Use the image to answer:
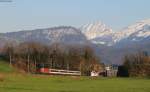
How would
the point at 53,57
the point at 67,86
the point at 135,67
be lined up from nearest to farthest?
the point at 67,86, the point at 135,67, the point at 53,57

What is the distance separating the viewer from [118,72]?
12862 cm

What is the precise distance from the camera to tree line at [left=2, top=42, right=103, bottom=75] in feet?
445

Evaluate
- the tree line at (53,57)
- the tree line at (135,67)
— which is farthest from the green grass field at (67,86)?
the tree line at (53,57)

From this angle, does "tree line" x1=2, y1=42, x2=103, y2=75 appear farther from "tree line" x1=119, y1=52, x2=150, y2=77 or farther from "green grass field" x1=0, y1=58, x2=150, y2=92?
"green grass field" x1=0, y1=58, x2=150, y2=92

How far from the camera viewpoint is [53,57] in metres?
146

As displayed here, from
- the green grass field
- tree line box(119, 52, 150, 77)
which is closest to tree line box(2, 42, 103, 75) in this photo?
tree line box(119, 52, 150, 77)

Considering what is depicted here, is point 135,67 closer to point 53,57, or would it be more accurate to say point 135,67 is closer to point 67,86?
point 53,57

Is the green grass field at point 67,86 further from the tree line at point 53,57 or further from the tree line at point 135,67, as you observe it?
the tree line at point 53,57

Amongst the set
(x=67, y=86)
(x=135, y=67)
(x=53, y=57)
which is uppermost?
(x=53, y=57)

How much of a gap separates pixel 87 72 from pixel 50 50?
75.0ft

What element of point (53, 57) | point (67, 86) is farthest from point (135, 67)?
point (67, 86)

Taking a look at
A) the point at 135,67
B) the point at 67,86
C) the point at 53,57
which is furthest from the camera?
the point at 53,57

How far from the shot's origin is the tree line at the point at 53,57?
13575 cm

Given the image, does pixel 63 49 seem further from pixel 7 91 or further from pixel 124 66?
pixel 7 91
